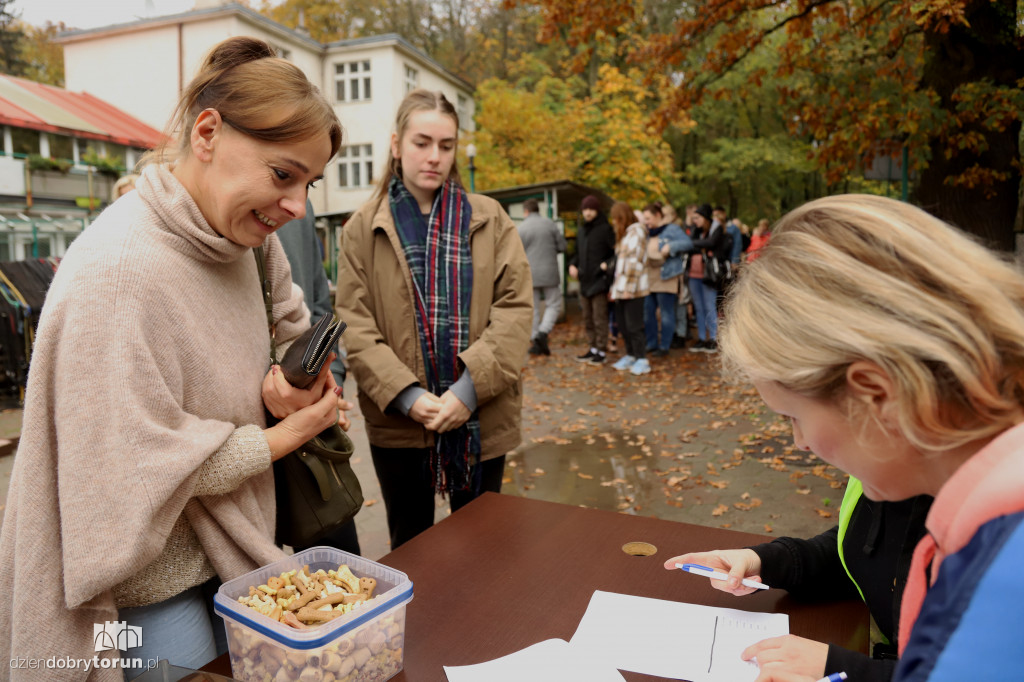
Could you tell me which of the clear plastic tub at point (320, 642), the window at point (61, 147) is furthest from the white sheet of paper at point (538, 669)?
the window at point (61, 147)

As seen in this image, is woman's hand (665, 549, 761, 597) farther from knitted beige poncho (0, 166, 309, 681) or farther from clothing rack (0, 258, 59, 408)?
clothing rack (0, 258, 59, 408)

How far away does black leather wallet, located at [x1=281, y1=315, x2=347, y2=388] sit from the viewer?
66.7 inches

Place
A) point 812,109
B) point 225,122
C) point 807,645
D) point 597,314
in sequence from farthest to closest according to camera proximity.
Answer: point 597,314
point 812,109
point 225,122
point 807,645

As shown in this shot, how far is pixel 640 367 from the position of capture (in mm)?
9703

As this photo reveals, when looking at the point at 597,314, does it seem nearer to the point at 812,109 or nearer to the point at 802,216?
the point at 812,109

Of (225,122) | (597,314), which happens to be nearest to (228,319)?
(225,122)

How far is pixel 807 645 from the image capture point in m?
1.34

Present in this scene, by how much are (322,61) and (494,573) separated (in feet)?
88.9

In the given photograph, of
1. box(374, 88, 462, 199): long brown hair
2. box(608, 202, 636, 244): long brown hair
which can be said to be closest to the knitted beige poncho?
box(374, 88, 462, 199): long brown hair

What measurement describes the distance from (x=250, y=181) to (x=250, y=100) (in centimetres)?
17

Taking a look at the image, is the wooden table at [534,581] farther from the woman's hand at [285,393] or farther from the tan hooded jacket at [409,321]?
the tan hooded jacket at [409,321]

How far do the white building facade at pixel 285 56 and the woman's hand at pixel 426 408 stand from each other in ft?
73.4

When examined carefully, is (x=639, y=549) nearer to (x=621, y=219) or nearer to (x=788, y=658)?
(x=788, y=658)

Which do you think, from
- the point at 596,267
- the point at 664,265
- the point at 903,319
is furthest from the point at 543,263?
the point at 903,319
